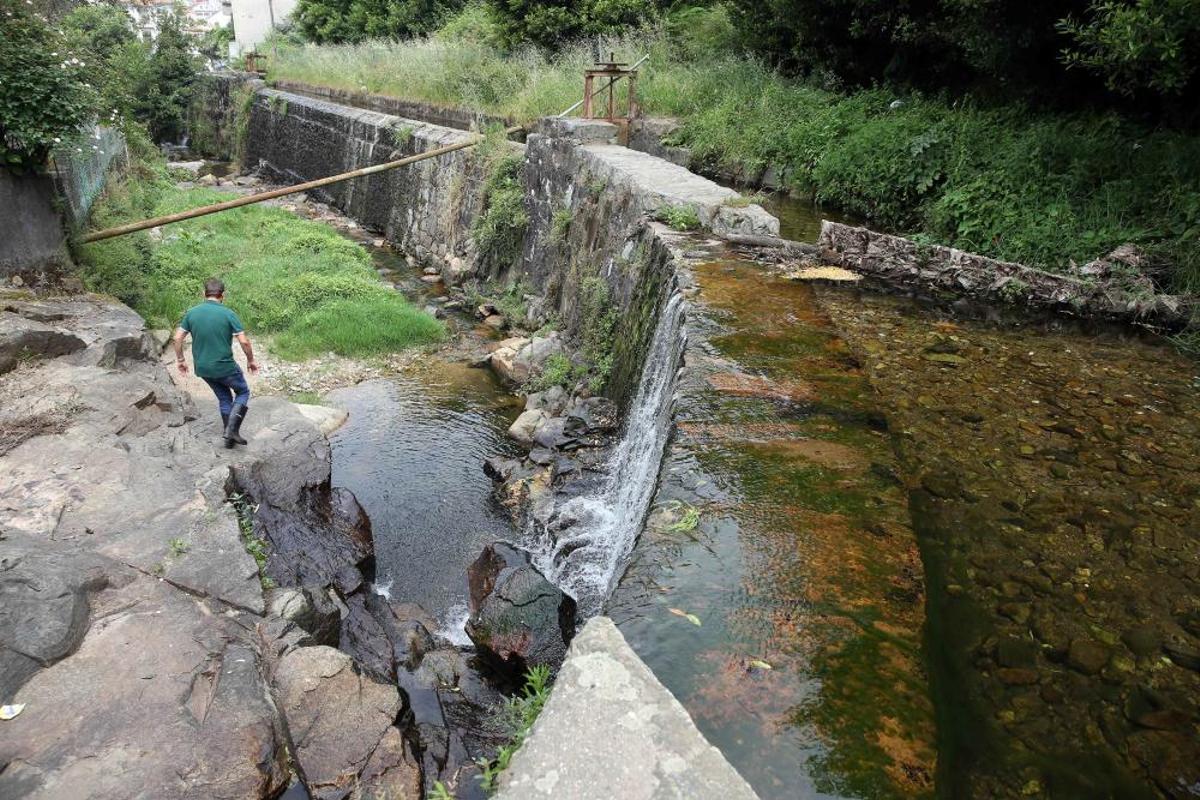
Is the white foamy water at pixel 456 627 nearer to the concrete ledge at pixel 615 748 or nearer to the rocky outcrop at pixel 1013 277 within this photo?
the concrete ledge at pixel 615 748

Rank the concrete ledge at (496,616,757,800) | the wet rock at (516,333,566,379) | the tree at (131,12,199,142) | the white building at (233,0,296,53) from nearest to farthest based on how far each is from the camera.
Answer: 1. the concrete ledge at (496,616,757,800)
2. the wet rock at (516,333,566,379)
3. the tree at (131,12,199,142)
4. the white building at (233,0,296,53)

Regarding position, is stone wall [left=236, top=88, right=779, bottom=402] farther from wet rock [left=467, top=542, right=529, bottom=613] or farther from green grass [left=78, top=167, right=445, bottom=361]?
wet rock [left=467, top=542, right=529, bottom=613]

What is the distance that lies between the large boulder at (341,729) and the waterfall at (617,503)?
1.44 meters

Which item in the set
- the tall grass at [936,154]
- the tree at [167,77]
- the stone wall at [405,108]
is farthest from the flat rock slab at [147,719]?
the tree at [167,77]

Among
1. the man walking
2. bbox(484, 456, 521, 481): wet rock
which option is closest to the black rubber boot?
the man walking

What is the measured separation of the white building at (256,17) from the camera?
36625 millimetres

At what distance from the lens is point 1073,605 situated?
137 inches

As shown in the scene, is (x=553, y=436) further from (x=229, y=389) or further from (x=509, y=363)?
(x=229, y=389)

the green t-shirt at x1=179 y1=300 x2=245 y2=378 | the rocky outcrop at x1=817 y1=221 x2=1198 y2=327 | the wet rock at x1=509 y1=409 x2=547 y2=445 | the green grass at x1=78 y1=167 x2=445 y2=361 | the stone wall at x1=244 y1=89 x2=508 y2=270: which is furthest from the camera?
the stone wall at x1=244 y1=89 x2=508 y2=270

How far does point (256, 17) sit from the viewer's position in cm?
3691

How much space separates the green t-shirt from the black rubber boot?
36 centimetres

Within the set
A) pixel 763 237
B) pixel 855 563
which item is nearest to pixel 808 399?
pixel 855 563

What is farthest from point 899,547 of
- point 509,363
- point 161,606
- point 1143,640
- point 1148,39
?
point 509,363

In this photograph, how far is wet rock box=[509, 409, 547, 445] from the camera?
326 inches
